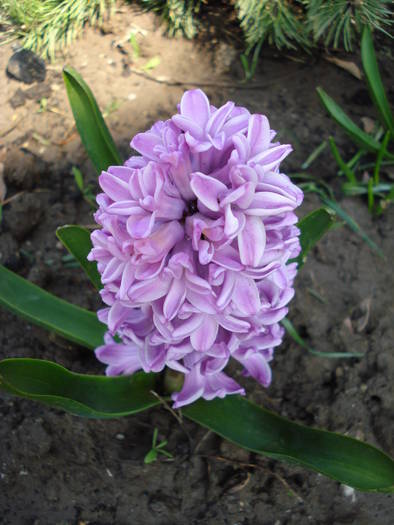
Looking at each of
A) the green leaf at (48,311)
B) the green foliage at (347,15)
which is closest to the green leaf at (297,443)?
the green leaf at (48,311)

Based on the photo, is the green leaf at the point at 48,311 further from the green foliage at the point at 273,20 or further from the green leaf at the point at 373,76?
the green foliage at the point at 273,20

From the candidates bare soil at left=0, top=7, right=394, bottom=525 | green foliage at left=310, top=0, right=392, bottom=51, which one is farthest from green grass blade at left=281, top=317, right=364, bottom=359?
green foliage at left=310, top=0, right=392, bottom=51

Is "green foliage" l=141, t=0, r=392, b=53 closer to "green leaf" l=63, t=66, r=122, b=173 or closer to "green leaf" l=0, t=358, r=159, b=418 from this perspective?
"green leaf" l=63, t=66, r=122, b=173

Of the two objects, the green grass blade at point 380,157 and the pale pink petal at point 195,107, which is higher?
the pale pink petal at point 195,107

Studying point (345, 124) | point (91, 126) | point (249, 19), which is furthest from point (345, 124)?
point (91, 126)

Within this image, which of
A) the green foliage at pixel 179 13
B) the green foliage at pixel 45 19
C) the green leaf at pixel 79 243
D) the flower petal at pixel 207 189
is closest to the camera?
the flower petal at pixel 207 189

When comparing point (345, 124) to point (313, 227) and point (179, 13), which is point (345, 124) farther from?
point (179, 13)
